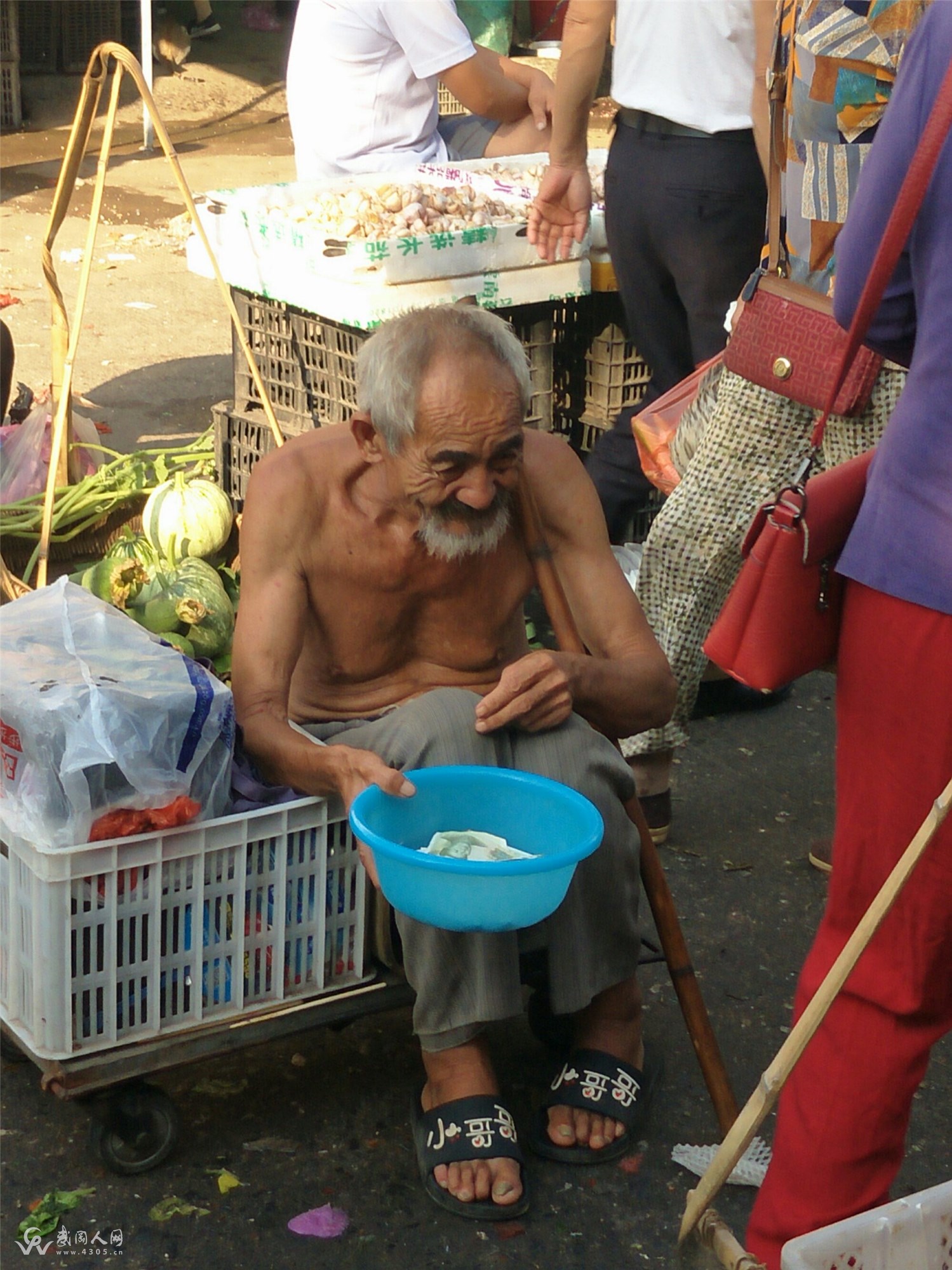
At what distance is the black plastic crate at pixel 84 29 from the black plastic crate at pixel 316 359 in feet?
28.2

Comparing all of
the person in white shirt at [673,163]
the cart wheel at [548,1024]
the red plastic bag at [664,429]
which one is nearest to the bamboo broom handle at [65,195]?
the person in white shirt at [673,163]

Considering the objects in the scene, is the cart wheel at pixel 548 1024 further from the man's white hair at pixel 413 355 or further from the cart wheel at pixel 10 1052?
the man's white hair at pixel 413 355

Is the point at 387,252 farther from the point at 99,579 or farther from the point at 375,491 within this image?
the point at 375,491

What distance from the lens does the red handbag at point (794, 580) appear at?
1765 mm

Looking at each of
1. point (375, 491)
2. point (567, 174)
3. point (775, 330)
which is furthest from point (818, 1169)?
point (567, 174)

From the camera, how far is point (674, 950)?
2.36 m

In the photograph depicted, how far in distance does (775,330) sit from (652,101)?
0.98 metres

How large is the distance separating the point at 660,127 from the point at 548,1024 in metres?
2.07

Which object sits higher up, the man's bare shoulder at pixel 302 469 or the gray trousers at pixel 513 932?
the man's bare shoulder at pixel 302 469

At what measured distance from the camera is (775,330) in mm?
Result: 2672

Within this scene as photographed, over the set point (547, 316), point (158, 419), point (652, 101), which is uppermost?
point (652, 101)

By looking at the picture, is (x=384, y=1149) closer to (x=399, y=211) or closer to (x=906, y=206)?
(x=906, y=206)

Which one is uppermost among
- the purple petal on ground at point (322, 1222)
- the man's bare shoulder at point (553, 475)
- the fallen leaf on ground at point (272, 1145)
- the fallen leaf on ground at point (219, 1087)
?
the man's bare shoulder at point (553, 475)

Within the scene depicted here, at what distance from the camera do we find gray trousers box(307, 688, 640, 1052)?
88.0 inches
